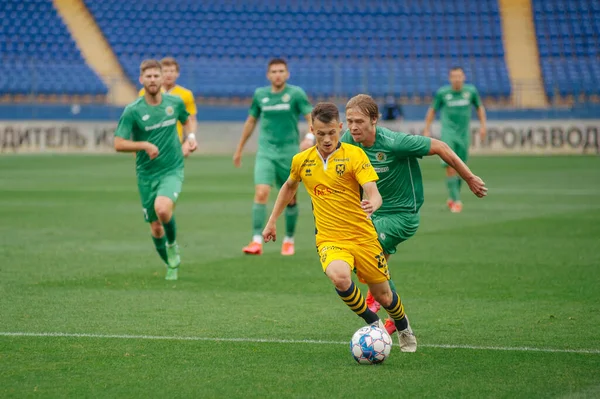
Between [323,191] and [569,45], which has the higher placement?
[323,191]

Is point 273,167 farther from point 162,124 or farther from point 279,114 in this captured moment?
point 162,124

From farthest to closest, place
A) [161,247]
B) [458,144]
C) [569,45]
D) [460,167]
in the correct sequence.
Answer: [569,45], [458,144], [161,247], [460,167]

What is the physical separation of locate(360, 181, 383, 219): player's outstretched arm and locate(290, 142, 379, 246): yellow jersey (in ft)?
0.45

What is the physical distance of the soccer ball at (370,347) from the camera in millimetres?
6332

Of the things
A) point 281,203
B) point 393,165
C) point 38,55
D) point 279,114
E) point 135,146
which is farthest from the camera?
point 38,55

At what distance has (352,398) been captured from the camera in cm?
549

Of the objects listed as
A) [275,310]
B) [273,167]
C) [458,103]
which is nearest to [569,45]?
[458,103]

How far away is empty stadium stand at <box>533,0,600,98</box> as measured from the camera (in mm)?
35969

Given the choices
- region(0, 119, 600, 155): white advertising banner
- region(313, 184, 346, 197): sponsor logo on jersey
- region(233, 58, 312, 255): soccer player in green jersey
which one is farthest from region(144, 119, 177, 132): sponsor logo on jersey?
region(0, 119, 600, 155): white advertising banner

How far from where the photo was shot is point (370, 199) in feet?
21.0

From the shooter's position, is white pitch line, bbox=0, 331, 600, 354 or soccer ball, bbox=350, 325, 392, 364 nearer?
soccer ball, bbox=350, 325, 392, 364

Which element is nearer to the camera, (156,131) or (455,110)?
(156,131)

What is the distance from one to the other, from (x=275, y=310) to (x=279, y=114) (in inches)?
189

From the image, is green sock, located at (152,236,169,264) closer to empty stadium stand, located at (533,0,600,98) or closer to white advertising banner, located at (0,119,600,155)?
white advertising banner, located at (0,119,600,155)
